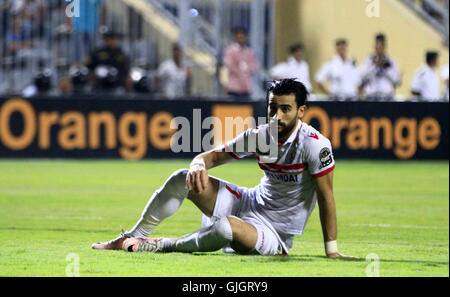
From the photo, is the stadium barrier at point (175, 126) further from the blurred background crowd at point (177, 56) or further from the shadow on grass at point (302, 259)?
the shadow on grass at point (302, 259)

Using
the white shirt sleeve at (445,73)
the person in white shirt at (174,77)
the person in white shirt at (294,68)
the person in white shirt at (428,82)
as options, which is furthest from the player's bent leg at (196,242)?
the white shirt sleeve at (445,73)

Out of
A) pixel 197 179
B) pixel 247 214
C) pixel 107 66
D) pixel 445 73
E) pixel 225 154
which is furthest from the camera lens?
pixel 445 73

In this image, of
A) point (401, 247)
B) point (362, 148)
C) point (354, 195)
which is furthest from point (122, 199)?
point (362, 148)

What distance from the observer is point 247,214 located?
7445 mm

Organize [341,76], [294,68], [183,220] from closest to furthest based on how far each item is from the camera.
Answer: [183,220] → [294,68] → [341,76]

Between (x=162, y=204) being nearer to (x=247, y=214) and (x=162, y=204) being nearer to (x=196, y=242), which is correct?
(x=196, y=242)

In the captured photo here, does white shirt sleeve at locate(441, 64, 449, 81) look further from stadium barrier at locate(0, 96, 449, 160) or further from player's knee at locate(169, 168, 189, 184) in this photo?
player's knee at locate(169, 168, 189, 184)

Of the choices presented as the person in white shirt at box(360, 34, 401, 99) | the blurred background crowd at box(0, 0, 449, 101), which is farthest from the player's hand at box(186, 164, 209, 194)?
the person in white shirt at box(360, 34, 401, 99)

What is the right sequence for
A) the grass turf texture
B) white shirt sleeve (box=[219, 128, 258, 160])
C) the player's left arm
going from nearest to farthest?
the grass turf texture, the player's left arm, white shirt sleeve (box=[219, 128, 258, 160])

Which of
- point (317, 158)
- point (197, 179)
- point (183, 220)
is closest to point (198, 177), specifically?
point (197, 179)

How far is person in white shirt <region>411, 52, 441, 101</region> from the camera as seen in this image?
1961cm

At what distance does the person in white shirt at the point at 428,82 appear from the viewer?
19609mm

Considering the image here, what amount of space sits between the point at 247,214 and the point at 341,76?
493 inches

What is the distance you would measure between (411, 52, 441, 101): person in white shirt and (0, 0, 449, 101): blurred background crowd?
0.02 metres
